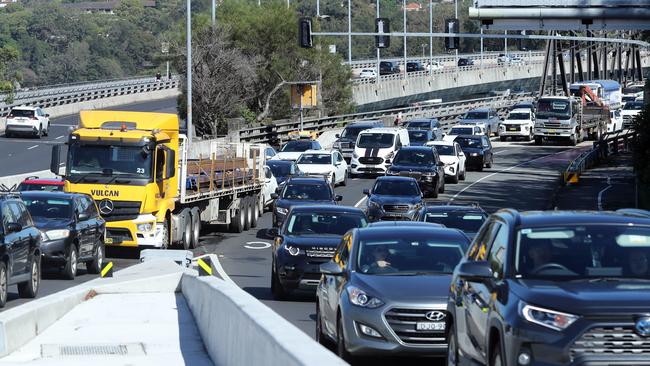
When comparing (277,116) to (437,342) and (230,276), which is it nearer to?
(230,276)

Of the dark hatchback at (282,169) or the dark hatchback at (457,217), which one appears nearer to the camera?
the dark hatchback at (457,217)

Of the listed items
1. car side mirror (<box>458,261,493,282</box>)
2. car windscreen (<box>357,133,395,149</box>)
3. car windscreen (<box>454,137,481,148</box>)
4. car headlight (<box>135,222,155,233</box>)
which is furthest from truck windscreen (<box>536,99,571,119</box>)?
car side mirror (<box>458,261,493,282</box>)

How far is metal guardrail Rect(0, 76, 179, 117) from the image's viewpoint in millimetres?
93750

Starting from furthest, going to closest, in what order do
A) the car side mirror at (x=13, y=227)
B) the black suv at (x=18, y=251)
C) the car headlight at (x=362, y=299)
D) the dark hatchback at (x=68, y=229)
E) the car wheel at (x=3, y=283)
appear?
the dark hatchback at (x=68, y=229) < the car side mirror at (x=13, y=227) < the black suv at (x=18, y=251) < the car wheel at (x=3, y=283) < the car headlight at (x=362, y=299)

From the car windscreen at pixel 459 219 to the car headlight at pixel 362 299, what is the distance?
12082 millimetres

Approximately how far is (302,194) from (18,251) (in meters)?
15.7

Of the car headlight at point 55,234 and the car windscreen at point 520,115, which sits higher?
the car windscreen at point 520,115

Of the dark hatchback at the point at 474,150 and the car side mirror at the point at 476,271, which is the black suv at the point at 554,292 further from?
the dark hatchback at the point at 474,150

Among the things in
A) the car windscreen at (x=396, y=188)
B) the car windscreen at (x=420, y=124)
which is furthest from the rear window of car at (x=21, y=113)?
the car windscreen at (x=396, y=188)

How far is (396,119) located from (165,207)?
175 ft

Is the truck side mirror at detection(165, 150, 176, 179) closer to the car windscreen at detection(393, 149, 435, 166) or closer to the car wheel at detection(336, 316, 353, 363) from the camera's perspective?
the car wheel at detection(336, 316, 353, 363)

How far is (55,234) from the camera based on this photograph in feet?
85.1

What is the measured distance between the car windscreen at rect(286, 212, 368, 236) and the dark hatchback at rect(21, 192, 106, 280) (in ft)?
16.3

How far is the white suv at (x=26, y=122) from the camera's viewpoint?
77000mm
